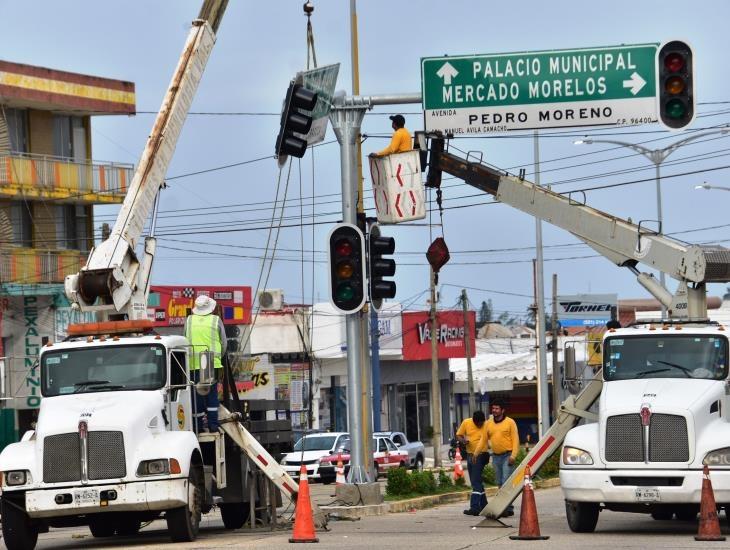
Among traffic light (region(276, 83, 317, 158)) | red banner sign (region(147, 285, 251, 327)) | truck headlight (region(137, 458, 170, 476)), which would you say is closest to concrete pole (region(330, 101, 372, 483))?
traffic light (region(276, 83, 317, 158))

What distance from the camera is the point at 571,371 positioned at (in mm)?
19719

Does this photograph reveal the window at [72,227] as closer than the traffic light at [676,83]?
No

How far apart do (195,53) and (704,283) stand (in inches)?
321

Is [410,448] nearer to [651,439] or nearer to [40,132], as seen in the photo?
[40,132]

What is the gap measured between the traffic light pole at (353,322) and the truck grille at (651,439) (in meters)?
6.33

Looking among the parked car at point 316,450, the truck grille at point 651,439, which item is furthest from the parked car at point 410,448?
the truck grille at point 651,439

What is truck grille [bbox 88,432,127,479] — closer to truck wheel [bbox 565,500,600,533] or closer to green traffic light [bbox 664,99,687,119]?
truck wheel [bbox 565,500,600,533]

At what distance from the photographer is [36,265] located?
48188mm

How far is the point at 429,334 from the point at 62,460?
182 ft

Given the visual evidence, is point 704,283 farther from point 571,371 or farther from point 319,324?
point 319,324

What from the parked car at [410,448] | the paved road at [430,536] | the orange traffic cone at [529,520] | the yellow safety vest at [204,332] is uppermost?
the yellow safety vest at [204,332]

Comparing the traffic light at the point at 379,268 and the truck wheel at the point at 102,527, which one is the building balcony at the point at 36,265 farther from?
the truck wheel at the point at 102,527

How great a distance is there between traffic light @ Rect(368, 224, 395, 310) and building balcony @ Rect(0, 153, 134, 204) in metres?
26.1

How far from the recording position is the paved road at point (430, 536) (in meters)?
17.1
